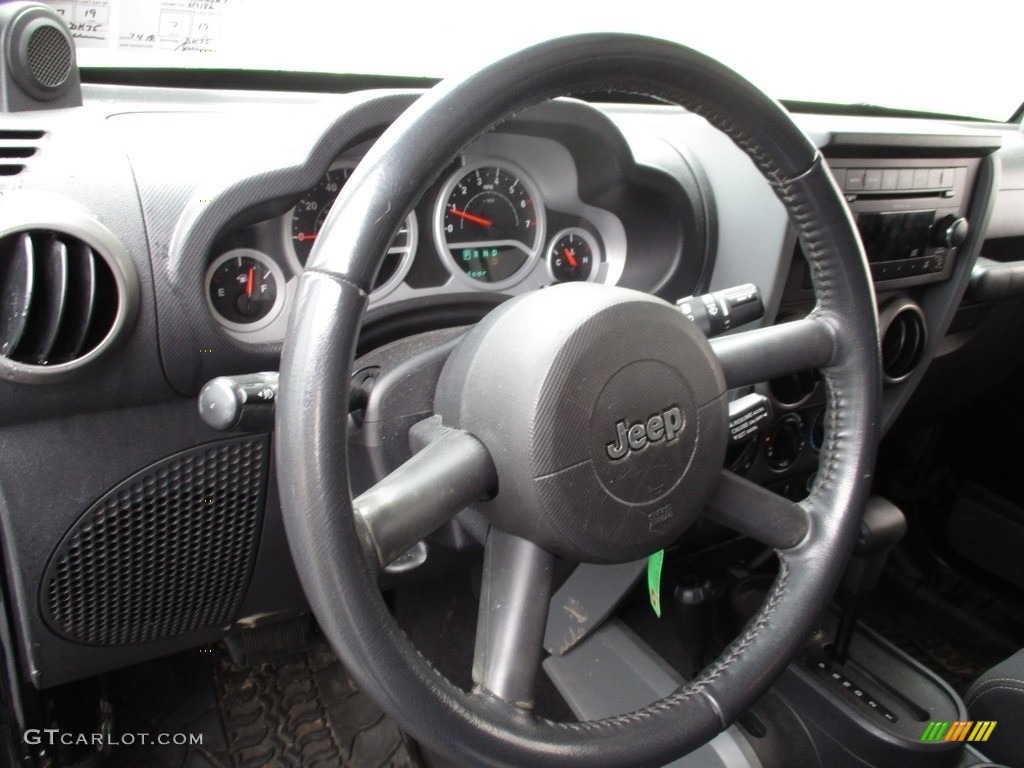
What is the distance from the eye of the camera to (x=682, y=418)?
2.58ft

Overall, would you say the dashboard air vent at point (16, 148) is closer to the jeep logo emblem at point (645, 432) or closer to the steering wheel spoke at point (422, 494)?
the steering wheel spoke at point (422, 494)

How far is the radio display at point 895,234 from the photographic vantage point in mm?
1359

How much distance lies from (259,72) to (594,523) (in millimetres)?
851

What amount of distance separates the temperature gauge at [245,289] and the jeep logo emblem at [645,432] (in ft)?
1.56

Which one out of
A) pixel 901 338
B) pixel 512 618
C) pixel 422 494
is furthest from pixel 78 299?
pixel 901 338

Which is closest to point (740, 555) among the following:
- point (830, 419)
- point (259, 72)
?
point (830, 419)

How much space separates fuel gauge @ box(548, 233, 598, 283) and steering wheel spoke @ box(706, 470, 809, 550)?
43cm

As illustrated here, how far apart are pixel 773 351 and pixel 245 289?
600 mm

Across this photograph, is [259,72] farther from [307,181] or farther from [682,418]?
[682,418]

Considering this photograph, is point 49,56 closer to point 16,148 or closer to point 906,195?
point 16,148

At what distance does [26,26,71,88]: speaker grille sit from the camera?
3.09ft

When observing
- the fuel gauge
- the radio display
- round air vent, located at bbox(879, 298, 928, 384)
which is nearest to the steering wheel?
the fuel gauge

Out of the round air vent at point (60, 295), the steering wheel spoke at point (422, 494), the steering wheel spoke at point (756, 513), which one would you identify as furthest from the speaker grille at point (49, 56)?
the steering wheel spoke at point (756, 513)

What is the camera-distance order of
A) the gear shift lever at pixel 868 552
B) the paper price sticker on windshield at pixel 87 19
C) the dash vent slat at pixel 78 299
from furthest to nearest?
1. the gear shift lever at pixel 868 552
2. the paper price sticker on windshield at pixel 87 19
3. the dash vent slat at pixel 78 299
